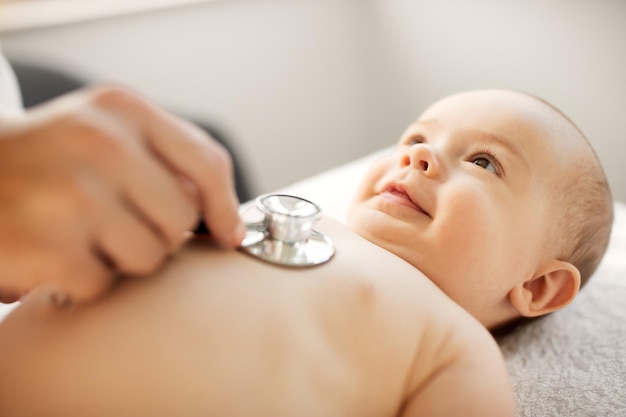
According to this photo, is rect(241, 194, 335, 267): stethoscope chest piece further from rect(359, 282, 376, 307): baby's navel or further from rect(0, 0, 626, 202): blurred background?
rect(0, 0, 626, 202): blurred background

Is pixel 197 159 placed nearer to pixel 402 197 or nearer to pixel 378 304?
pixel 378 304

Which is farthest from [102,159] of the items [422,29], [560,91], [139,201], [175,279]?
[422,29]

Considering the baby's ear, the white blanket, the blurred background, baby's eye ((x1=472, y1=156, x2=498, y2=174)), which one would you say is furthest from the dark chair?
the baby's ear

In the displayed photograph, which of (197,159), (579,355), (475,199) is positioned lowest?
(579,355)

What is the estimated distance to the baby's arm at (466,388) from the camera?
72 cm

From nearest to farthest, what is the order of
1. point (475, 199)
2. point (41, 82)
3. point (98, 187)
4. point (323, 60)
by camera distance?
1. point (98, 187)
2. point (475, 199)
3. point (41, 82)
4. point (323, 60)

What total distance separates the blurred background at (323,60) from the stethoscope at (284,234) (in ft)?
3.29

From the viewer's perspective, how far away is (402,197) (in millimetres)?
Answer: 944

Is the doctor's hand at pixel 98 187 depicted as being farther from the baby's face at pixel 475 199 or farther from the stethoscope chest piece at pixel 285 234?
the baby's face at pixel 475 199

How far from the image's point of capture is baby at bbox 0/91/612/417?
0.63m

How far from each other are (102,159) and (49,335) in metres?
0.22

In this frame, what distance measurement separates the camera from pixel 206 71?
1.88m

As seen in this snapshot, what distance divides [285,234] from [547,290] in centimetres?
47

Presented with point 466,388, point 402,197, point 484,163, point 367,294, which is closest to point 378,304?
point 367,294
